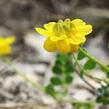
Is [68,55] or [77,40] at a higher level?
[68,55]

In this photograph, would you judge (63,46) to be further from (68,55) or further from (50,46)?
(68,55)

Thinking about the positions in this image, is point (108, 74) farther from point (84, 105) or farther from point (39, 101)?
point (39, 101)

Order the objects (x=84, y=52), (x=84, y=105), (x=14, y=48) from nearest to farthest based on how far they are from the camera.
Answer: (x=84, y=52), (x=84, y=105), (x=14, y=48)

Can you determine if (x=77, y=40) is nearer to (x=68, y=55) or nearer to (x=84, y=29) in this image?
(x=84, y=29)

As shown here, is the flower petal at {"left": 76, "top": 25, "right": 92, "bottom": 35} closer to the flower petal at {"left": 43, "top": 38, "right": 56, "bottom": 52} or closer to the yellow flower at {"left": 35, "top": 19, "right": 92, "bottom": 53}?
the yellow flower at {"left": 35, "top": 19, "right": 92, "bottom": 53}

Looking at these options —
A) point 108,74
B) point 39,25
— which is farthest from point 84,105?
point 39,25

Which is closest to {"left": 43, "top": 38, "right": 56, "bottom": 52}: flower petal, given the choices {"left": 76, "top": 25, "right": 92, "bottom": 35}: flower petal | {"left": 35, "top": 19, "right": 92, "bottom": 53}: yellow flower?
{"left": 35, "top": 19, "right": 92, "bottom": 53}: yellow flower

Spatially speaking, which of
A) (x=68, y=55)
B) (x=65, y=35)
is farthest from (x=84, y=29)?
(x=68, y=55)

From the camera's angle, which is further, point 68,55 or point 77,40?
point 68,55
